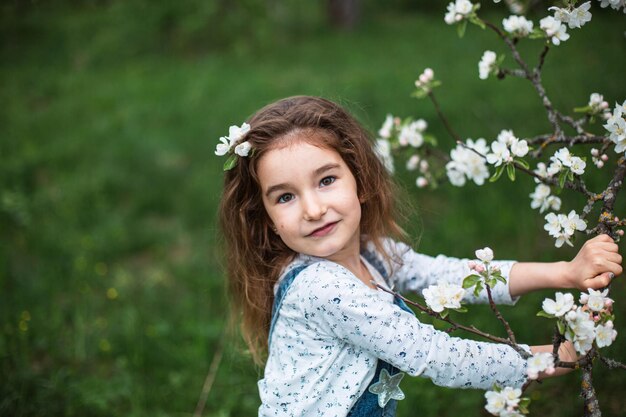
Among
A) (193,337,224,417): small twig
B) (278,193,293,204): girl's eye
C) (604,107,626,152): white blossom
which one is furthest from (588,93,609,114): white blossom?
(193,337,224,417): small twig

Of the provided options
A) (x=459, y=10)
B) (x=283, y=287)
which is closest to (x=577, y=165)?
(x=459, y=10)

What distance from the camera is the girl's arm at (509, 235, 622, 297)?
1.50 meters

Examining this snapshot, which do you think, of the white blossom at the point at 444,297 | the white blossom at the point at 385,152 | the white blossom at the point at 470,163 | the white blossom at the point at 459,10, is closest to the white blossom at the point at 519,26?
the white blossom at the point at 459,10

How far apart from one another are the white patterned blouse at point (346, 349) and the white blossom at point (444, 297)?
0.19 meters

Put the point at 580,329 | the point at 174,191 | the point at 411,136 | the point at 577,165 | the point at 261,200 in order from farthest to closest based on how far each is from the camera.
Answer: the point at 174,191 → the point at 411,136 → the point at 261,200 → the point at 577,165 → the point at 580,329

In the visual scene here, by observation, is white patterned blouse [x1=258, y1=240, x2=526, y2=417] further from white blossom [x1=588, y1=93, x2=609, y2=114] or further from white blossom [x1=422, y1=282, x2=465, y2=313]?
white blossom [x1=588, y1=93, x2=609, y2=114]

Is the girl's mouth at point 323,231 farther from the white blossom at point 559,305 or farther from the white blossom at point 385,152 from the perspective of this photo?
the white blossom at point 559,305

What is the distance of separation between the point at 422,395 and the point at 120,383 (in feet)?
4.55

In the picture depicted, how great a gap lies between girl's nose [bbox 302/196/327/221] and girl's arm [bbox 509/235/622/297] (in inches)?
→ 24.9

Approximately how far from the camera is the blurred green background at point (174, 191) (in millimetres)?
2771

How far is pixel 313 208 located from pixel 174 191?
3010 mm

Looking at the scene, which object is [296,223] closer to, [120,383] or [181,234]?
[120,383]

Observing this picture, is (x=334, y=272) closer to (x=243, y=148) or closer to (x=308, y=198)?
(x=308, y=198)

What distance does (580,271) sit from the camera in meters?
1.58
